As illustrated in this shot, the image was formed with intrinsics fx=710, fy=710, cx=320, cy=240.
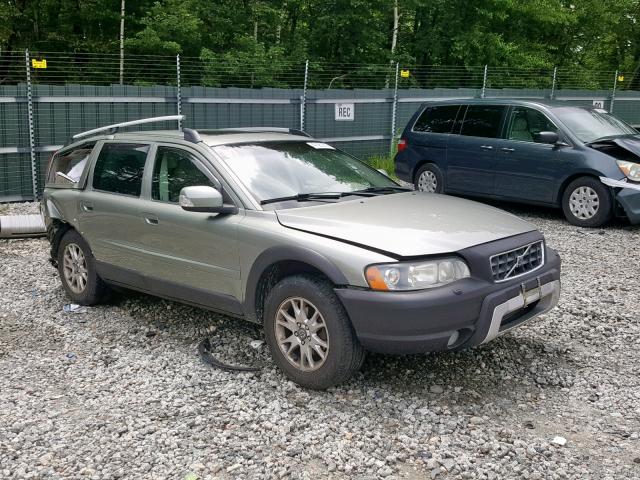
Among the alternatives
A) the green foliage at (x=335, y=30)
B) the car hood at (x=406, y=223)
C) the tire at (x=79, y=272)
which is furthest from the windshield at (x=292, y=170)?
the green foliage at (x=335, y=30)

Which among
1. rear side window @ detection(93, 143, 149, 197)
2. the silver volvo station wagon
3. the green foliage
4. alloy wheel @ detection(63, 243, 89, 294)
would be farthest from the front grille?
the green foliage

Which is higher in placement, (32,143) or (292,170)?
(292,170)

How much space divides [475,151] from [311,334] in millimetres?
7258

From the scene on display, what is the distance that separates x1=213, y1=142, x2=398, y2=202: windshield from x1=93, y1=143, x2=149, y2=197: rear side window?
2.90 ft

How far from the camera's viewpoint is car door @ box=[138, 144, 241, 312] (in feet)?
16.1

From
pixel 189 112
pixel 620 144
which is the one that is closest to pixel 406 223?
pixel 620 144

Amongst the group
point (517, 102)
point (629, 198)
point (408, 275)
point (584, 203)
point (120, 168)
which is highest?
point (517, 102)

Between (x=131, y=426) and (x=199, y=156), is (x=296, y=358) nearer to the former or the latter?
(x=131, y=426)

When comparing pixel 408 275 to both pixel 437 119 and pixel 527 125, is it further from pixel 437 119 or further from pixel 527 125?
pixel 437 119

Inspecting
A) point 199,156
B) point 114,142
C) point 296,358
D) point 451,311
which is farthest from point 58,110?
point 451,311

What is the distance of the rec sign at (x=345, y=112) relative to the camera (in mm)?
15195

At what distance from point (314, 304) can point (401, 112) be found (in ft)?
41.5

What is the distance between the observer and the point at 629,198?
9.30 metres

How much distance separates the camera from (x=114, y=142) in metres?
6.10
